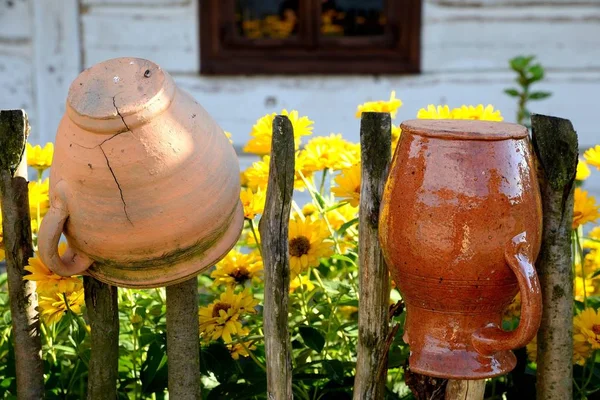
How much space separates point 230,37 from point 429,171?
268cm

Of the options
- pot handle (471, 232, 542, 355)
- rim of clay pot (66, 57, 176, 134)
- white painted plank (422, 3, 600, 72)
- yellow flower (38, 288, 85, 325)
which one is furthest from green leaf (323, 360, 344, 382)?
white painted plank (422, 3, 600, 72)

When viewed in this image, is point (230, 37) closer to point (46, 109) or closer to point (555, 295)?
point (46, 109)

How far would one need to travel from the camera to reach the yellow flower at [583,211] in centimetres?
183

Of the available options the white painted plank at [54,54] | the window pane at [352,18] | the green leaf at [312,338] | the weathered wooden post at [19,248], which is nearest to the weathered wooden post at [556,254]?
the green leaf at [312,338]

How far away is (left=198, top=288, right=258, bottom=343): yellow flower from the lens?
1.81 meters

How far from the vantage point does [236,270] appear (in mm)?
1916

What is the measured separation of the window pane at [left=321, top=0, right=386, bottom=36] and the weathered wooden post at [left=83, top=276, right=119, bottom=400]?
8.36ft

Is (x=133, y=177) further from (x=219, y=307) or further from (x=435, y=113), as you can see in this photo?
(x=435, y=113)

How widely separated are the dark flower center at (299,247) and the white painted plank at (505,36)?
231 cm

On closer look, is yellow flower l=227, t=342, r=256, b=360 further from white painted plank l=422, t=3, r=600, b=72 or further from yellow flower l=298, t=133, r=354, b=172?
white painted plank l=422, t=3, r=600, b=72

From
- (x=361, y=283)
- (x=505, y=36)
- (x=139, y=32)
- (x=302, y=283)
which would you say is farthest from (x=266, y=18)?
(x=361, y=283)

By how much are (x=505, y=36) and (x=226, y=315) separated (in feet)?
8.38

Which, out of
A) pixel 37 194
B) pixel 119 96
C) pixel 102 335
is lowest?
pixel 102 335

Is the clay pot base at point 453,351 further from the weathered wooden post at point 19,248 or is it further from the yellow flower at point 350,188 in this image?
the weathered wooden post at point 19,248
